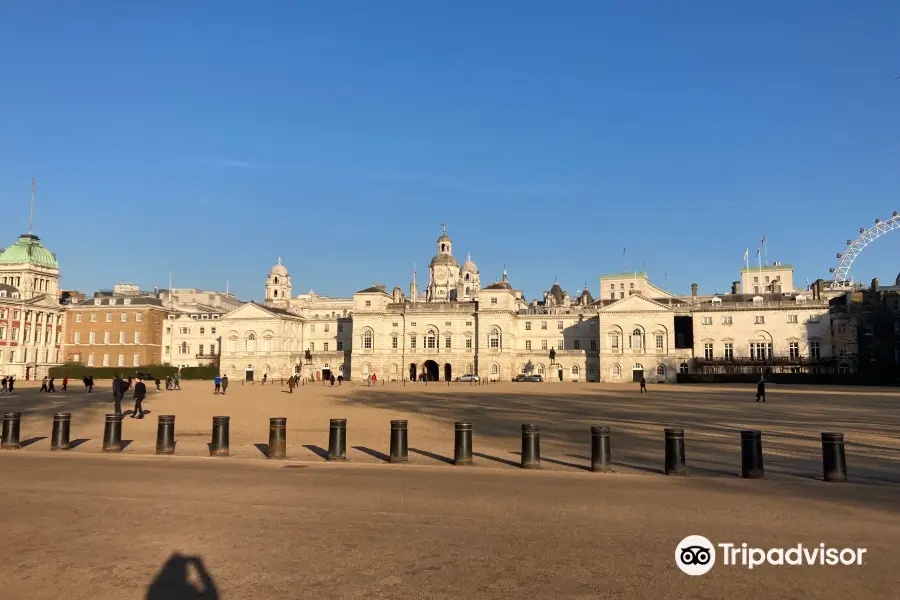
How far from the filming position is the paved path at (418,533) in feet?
21.4

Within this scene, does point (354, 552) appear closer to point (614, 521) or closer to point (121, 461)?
point (614, 521)

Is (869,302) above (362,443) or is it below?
above

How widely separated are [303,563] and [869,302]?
92396mm

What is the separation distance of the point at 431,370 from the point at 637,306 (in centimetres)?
2941

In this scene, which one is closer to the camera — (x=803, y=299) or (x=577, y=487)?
(x=577, y=487)

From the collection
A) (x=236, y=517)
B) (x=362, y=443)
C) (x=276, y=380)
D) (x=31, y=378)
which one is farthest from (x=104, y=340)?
(x=236, y=517)

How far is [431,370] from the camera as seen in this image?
3644 inches

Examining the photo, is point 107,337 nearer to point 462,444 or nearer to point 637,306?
point 637,306

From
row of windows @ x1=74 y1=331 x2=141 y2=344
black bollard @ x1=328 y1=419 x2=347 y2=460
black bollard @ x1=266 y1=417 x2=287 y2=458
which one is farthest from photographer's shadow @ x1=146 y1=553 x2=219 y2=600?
row of windows @ x1=74 y1=331 x2=141 y2=344

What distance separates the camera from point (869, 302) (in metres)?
82.1

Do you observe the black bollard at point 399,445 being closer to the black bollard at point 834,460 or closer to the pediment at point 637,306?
the black bollard at point 834,460

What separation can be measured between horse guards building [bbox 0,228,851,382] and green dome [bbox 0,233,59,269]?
23 cm

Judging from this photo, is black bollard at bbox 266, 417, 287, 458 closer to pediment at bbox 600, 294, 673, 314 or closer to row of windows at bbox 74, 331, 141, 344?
pediment at bbox 600, 294, 673, 314

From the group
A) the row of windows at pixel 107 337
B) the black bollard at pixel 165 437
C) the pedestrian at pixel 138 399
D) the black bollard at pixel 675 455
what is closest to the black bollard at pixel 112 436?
the black bollard at pixel 165 437
